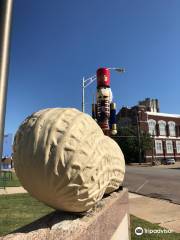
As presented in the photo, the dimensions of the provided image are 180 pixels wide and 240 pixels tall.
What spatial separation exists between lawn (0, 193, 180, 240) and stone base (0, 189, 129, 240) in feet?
7.01

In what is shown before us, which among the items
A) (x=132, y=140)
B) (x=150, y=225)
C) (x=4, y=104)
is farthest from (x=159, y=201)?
(x=132, y=140)

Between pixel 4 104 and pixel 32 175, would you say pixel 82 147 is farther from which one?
pixel 4 104

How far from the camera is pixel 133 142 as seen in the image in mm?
54875

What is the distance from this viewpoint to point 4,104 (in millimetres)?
2004

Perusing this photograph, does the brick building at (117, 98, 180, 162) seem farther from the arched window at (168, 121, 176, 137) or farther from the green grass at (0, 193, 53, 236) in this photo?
the green grass at (0, 193, 53, 236)

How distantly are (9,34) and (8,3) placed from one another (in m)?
0.28

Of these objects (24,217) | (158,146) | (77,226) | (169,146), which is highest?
(169,146)

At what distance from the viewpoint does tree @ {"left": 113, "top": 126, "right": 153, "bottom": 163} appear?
5472 cm

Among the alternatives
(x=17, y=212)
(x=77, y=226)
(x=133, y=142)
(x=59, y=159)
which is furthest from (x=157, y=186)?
(x=133, y=142)

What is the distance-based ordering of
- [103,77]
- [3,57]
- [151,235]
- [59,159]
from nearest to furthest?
1. [3,57]
2. [59,159]
3. [151,235]
4. [103,77]

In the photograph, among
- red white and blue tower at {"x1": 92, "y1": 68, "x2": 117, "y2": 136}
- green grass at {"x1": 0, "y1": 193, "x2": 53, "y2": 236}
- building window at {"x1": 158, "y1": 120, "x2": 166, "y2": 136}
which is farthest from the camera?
building window at {"x1": 158, "y1": 120, "x2": 166, "y2": 136}

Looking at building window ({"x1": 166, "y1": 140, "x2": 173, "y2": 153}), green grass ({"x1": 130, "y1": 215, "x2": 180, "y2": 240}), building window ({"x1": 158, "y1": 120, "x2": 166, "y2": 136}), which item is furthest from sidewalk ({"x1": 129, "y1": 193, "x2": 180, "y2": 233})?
building window ({"x1": 166, "y1": 140, "x2": 173, "y2": 153})

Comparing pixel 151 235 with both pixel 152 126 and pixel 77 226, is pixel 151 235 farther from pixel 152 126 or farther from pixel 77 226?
pixel 152 126

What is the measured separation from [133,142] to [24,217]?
48988mm
